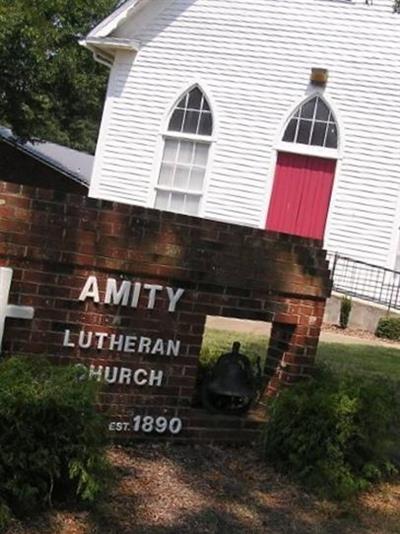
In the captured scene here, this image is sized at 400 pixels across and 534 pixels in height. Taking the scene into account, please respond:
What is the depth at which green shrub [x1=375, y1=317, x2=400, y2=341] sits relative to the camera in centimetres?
1425

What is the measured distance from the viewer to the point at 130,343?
5.22 m

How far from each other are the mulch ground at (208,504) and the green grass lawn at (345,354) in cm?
323

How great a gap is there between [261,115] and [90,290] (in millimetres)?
11196

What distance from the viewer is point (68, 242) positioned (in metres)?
4.87

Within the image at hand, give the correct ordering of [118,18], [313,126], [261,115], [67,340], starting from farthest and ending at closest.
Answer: [118,18]
[261,115]
[313,126]
[67,340]

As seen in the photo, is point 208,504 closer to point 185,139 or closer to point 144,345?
point 144,345

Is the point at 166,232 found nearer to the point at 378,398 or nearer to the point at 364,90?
the point at 378,398

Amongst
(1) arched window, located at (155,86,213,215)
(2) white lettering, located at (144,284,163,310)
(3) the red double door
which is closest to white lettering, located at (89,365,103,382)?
(2) white lettering, located at (144,284,163,310)

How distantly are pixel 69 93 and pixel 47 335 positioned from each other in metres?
25.6

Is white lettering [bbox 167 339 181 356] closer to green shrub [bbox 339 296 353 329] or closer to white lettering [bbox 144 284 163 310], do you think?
white lettering [bbox 144 284 163 310]

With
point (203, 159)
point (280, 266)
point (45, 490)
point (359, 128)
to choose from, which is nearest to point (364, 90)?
point (359, 128)

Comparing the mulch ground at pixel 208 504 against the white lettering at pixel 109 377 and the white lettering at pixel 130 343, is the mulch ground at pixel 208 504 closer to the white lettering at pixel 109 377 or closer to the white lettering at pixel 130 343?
the white lettering at pixel 109 377

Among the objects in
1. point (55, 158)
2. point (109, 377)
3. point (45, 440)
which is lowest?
point (45, 440)

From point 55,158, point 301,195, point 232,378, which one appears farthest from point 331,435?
point 55,158
